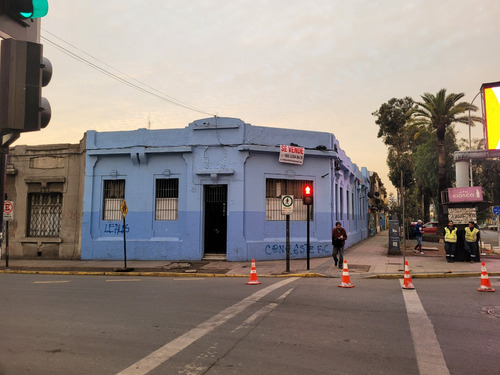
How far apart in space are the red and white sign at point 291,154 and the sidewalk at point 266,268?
4.55 m

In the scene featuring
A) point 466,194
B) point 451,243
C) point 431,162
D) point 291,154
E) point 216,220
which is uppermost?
point 431,162

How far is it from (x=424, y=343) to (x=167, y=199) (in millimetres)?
14380

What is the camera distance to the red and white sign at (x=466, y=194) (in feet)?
53.4

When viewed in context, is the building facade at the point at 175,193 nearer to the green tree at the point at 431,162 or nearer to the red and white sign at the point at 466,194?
the red and white sign at the point at 466,194

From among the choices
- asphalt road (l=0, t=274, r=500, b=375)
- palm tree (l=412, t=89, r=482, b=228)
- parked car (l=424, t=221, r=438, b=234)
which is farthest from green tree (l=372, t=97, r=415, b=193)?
asphalt road (l=0, t=274, r=500, b=375)

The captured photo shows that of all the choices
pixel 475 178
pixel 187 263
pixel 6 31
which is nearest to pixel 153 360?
pixel 6 31

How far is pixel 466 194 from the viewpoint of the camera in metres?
16.5

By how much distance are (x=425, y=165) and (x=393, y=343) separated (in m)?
35.1

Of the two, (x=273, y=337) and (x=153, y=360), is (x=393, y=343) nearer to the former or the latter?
(x=273, y=337)

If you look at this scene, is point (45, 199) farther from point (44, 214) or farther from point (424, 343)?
point (424, 343)

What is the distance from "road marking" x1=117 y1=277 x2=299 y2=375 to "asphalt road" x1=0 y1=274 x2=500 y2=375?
1 cm

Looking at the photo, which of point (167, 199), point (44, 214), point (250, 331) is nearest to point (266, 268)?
point (167, 199)

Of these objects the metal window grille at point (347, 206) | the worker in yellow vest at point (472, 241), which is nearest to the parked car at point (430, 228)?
the metal window grille at point (347, 206)

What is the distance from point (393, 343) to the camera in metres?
5.36
